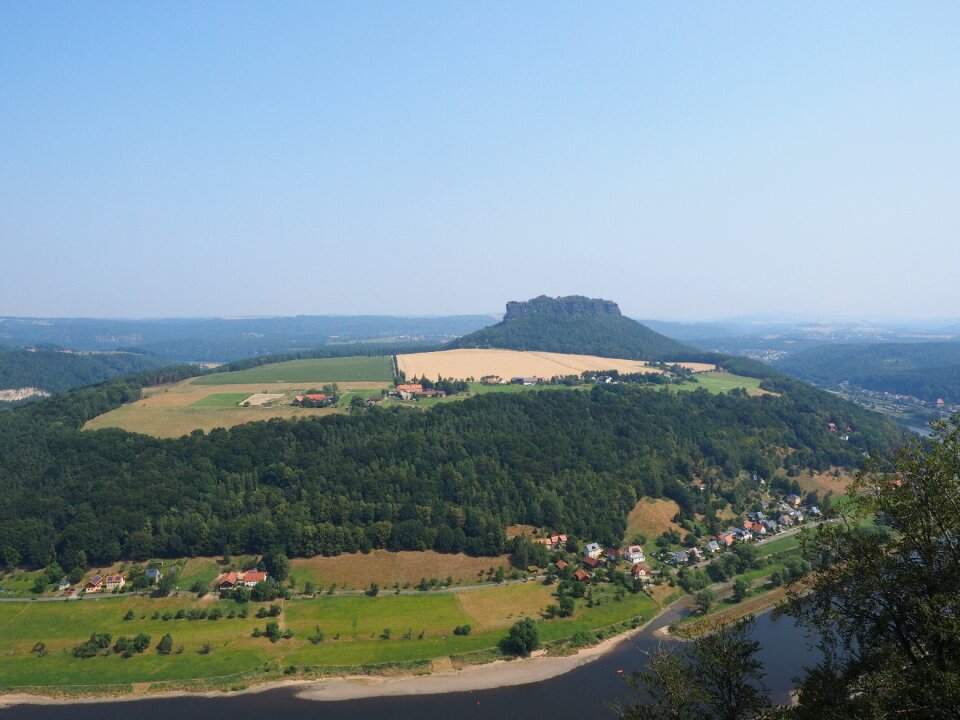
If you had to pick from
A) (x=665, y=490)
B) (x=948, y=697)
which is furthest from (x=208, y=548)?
(x=948, y=697)

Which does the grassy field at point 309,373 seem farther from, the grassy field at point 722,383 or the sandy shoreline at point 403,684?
the sandy shoreline at point 403,684

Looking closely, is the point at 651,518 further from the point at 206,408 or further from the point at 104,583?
the point at 206,408

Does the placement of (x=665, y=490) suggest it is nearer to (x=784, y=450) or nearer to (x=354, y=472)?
(x=784, y=450)

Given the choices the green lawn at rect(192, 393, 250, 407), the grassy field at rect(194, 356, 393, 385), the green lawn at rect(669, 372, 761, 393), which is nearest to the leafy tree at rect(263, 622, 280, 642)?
the green lawn at rect(192, 393, 250, 407)

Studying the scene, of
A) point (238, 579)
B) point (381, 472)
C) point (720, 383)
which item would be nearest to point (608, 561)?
point (381, 472)

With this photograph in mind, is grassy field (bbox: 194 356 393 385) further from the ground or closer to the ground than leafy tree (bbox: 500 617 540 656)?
further from the ground

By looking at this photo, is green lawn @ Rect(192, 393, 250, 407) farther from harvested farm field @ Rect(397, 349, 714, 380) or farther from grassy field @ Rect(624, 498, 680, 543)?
grassy field @ Rect(624, 498, 680, 543)
